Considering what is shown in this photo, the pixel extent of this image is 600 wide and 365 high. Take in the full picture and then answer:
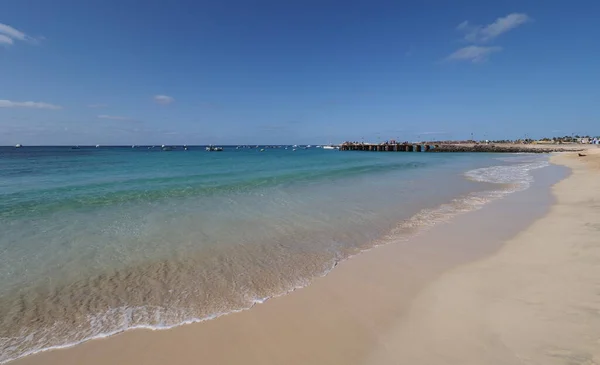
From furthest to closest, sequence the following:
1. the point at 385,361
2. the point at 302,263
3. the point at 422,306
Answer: the point at 302,263 < the point at 422,306 < the point at 385,361

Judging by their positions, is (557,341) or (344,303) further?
(344,303)

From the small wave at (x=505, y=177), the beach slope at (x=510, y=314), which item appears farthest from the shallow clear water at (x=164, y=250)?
the small wave at (x=505, y=177)

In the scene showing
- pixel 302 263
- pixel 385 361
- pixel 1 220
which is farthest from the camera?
pixel 1 220

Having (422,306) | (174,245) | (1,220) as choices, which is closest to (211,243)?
(174,245)

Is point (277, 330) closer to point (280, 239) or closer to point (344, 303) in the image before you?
point (344, 303)

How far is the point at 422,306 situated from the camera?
4.27 metres

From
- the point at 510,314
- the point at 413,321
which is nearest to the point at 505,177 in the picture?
the point at 510,314

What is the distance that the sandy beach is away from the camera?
10.7 feet

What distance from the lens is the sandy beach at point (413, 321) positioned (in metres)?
3.26

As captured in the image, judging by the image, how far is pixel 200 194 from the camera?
48.2ft

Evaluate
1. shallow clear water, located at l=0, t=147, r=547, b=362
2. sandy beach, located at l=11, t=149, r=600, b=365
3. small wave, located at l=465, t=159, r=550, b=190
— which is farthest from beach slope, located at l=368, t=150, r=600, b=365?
small wave, located at l=465, t=159, r=550, b=190

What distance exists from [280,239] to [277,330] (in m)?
3.93

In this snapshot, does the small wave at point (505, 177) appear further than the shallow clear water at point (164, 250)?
Yes

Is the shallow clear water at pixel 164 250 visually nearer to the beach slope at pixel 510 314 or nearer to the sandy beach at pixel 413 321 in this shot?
the sandy beach at pixel 413 321
